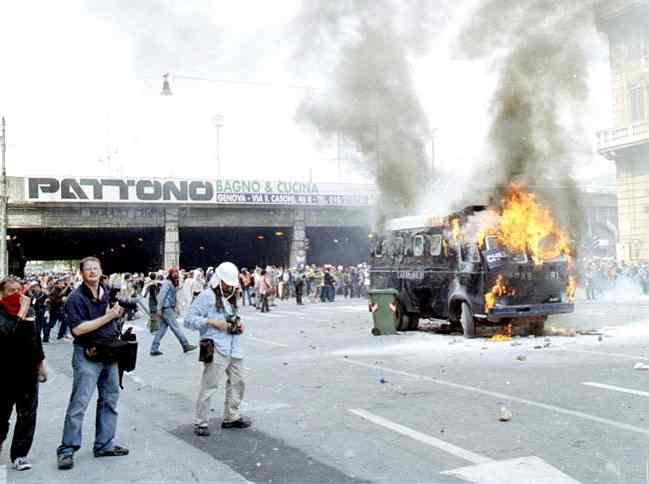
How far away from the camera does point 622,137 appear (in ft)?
108

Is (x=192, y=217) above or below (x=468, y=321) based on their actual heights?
above

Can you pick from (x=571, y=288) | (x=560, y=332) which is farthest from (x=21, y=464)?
(x=560, y=332)

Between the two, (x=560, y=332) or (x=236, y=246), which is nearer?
(x=560, y=332)

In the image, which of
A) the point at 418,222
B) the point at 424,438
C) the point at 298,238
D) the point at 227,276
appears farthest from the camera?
the point at 298,238

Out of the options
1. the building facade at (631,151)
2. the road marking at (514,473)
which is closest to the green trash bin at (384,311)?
the road marking at (514,473)

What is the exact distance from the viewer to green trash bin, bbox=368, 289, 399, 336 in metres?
15.3

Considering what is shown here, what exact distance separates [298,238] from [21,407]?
36.8 meters

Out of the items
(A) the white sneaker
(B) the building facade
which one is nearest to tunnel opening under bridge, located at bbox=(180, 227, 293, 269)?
(B) the building facade

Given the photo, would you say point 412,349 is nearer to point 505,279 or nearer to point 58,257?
point 505,279

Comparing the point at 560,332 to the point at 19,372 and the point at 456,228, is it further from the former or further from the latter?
the point at 19,372

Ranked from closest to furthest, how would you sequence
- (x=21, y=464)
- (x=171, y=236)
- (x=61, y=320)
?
(x=21, y=464), (x=61, y=320), (x=171, y=236)

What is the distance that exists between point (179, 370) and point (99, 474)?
5871 mm

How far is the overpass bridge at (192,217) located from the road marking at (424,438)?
30030mm

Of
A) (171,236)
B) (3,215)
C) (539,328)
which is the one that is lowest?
(539,328)
